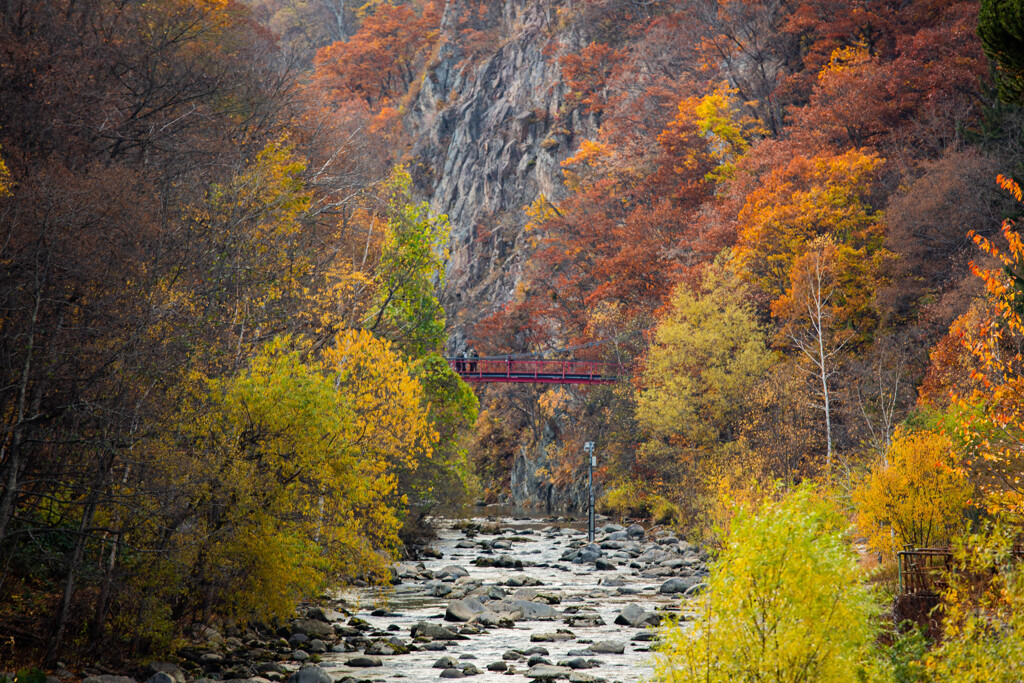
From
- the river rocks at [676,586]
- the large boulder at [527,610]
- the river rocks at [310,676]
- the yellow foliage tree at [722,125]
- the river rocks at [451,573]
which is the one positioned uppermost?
the yellow foliage tree at [722,125]

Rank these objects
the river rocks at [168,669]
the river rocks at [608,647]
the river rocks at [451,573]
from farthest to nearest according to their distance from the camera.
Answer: the river rocks at [451,573], the river rocks at [608,647], the river rocks at [168,669]

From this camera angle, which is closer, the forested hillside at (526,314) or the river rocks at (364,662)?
the forested hillside at (526,314)

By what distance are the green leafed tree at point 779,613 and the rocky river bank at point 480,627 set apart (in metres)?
0.58

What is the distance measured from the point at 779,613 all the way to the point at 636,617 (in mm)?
13584

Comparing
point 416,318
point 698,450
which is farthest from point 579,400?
point 416,318


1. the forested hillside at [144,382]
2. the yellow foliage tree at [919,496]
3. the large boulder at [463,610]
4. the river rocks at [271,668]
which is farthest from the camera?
the large boulder at [463,610]

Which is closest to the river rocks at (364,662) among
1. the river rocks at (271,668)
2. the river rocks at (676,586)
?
the river rocks at (271,668)

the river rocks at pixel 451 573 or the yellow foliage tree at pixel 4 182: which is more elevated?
the yellow foliage tree at pixel 4 182

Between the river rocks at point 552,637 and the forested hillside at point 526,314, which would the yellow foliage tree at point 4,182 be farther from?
the river rocks at point 552,637

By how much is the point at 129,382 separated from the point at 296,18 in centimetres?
10106

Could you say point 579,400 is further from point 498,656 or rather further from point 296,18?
point 296,18

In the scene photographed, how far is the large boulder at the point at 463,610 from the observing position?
2077 cm

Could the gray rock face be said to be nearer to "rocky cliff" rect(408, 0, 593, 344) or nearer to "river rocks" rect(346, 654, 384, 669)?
"river rocks" rect(346, 654, 384, 669)

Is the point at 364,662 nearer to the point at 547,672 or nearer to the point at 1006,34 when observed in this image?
the point at 547,672
